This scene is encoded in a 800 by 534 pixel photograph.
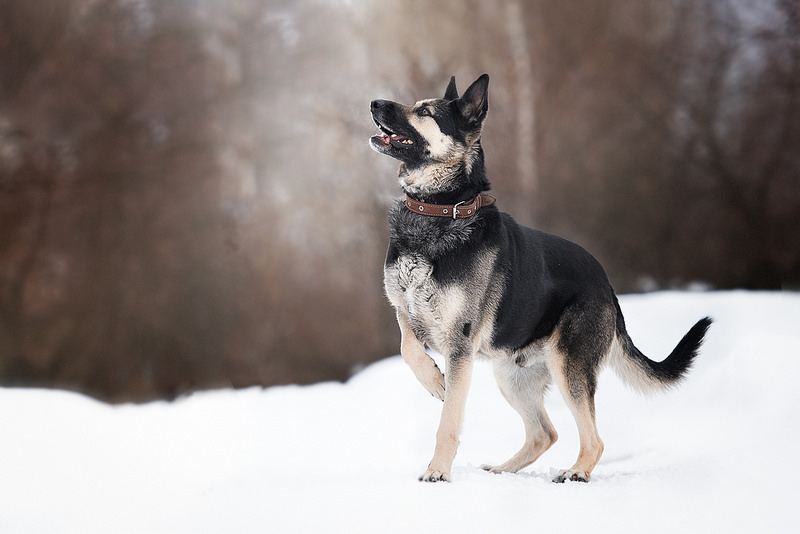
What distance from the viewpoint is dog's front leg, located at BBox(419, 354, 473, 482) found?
2.98 m

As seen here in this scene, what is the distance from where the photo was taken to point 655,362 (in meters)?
3.79

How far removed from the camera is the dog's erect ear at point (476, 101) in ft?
10.8

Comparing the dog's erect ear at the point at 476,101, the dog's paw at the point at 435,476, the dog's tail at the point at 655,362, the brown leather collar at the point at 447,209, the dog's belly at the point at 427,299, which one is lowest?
the dog's paw at the point at 435,476

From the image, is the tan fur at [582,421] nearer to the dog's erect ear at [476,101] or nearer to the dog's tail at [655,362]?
the dog's tail at [655,362]

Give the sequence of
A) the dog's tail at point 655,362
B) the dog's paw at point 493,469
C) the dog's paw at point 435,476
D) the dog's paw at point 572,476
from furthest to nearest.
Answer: the dog's tail at point 655,362 → the dog's paw at point 493,469 → the dog's paw at point 572,476 → the dog's paw at point 435,476

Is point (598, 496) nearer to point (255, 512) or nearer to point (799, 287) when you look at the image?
point (255, 512)

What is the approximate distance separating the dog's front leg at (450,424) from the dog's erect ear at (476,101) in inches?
44.7

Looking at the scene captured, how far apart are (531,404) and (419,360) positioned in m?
0.87

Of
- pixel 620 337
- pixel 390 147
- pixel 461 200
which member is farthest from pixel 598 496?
pixel 390 147

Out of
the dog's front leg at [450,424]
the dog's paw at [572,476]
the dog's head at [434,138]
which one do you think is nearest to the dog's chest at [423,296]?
the dog's front leg at [450,424]

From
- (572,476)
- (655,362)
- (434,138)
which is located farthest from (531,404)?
(434,138)

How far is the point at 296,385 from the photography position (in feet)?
20.9

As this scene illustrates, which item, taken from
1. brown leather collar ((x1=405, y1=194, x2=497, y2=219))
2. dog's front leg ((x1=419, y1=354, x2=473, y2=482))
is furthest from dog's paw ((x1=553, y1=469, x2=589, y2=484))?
brown leather collar ((x1=405, y1=194, x2=497, y2=219))

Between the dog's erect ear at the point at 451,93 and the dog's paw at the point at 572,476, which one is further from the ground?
the dog's erect ear at the point at 451,93
